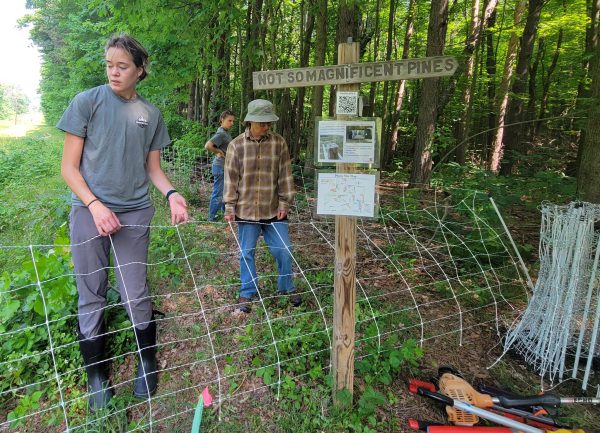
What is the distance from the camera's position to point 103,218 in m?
1.96

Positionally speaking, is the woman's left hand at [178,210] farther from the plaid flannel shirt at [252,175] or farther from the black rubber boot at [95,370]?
the plaid flannel shirt at [252,175]

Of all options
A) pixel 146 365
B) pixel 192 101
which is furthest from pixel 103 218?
pixel 192 101

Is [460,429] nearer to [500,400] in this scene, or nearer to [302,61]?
[500,400]

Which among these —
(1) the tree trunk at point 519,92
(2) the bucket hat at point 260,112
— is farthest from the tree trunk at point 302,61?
(2) the bucket hat at point 260,112

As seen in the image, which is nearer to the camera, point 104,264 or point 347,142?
point 347,142

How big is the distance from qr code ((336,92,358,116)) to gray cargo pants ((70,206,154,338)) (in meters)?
1.36

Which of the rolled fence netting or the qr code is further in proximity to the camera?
the rolled fence netting

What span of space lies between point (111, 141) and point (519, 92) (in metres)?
11.0

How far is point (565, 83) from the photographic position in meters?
12.9

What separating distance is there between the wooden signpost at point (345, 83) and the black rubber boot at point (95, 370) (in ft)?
4.68

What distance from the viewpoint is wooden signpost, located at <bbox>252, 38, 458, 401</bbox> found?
1.87 meters

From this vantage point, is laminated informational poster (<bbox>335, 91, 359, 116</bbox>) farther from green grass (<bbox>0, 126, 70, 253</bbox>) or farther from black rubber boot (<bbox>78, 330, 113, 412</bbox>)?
green grass (<bbox>0, 126, 70, 253</bbox>)

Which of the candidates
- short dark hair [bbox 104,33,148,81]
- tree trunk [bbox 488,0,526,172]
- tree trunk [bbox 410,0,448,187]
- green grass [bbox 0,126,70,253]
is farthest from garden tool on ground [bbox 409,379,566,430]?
tree trunk [bbox 488,0,526,172]

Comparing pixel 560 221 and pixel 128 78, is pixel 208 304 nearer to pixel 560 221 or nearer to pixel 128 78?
pixel 128 78
